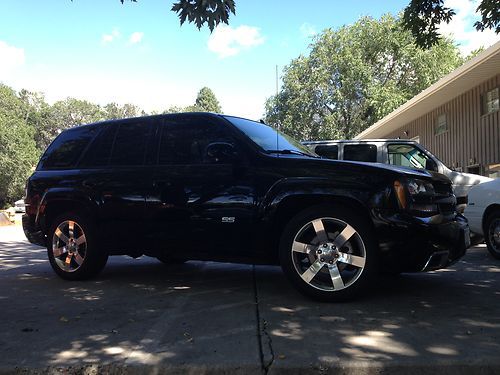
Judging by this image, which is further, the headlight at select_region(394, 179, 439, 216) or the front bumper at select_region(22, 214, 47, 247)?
the front bumper at select_region(22, 214, 47, 247)

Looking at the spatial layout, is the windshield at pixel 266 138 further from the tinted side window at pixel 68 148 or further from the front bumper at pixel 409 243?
the tinted side window at pixel 68 148

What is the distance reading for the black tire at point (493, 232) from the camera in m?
7.61

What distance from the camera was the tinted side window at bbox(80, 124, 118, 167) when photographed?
6.20 metres

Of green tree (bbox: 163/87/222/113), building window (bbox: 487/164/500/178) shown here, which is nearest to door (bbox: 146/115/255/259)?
building window (bbox: 487/164/500/178)

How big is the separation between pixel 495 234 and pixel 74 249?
595 cm

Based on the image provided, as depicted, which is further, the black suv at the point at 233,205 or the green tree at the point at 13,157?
the green tree at the point at 13,157

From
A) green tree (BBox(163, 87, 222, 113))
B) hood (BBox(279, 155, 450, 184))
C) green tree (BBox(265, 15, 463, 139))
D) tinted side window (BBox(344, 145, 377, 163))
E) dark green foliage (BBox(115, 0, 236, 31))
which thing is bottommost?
hood (BBox(279, 155, 450, 184))

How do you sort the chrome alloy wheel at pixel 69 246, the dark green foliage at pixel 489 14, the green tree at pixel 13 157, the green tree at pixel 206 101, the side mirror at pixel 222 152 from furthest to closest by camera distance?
1. the green tree at pixel 206 101
2. the green tree at pixel 13 157
3. the dark green foliage at pixel 489 14
4. the chrome alloy wheel at pixel 69 246
5. the side mirror at pixel 222 152

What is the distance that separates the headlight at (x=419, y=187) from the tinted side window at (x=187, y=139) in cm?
187

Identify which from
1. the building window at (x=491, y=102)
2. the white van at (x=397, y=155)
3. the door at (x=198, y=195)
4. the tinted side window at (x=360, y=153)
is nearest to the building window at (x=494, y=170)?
the building window at (x=491, y=102)

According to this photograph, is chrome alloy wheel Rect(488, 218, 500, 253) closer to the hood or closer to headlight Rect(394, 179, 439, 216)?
the hood

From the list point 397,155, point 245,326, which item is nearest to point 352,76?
point 397,155

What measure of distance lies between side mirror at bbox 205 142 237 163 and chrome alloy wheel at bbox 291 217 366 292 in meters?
1.08

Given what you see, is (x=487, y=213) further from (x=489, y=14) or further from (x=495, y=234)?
(x=489, y=14)
